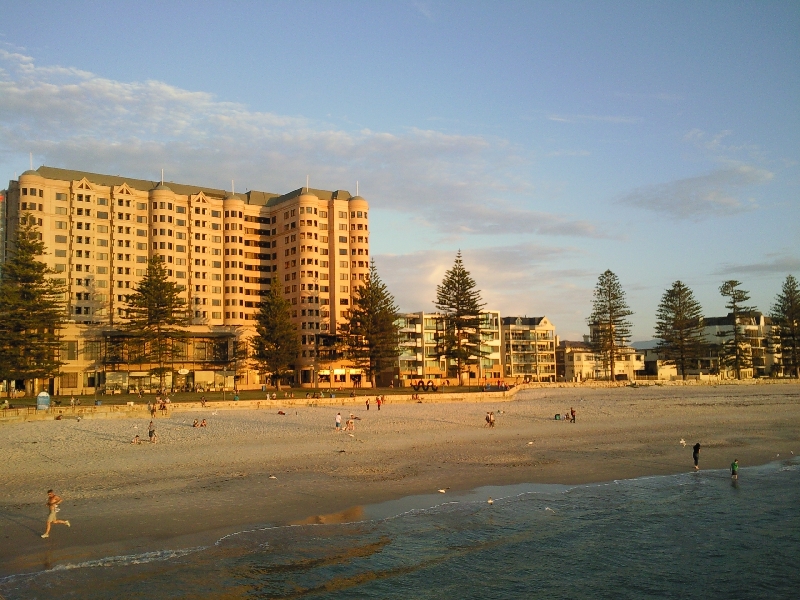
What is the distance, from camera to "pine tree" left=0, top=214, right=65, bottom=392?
195 ft

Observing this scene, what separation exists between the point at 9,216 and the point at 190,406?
54804mm

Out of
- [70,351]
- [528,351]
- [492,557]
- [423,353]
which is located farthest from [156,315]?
[528,351]

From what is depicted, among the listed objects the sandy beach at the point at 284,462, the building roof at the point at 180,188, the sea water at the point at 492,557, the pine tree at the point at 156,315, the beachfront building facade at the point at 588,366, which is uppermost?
the building roof at the point at 180,188

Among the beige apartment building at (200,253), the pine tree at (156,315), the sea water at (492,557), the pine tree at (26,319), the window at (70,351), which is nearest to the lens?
the sea water at (492,557)

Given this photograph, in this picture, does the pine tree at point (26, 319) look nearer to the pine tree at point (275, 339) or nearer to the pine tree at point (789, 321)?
the pine tree at point (275, 339)

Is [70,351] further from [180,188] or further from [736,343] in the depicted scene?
[736,343]

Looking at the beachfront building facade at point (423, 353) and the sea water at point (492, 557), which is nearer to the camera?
the sea water at point (492, 557)

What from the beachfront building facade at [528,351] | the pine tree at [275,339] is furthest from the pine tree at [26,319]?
the beachfront building facade at [528,351]

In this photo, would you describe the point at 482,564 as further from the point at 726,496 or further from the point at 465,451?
the point at 465,451

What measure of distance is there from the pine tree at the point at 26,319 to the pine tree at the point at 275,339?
22.3 metres

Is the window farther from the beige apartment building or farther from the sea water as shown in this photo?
the sea water

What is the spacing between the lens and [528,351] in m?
125

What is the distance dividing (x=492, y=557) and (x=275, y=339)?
63.9 metres

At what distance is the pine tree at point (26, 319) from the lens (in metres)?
59.5
